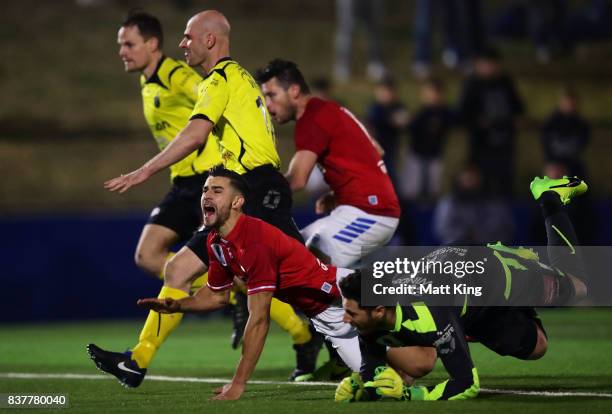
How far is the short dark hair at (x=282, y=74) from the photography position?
869 centimetres

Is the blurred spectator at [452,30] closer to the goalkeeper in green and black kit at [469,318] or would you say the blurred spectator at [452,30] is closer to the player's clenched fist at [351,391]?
the goalkeeper in green and black kit at [469,318]

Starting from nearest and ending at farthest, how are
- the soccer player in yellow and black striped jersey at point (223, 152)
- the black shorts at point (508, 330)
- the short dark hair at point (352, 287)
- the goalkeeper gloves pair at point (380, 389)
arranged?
the short dark hair at point (352, 287) < the goalkeeper gloves pair at point (380, 389) < the black shorts at point (508, 330) < the soccer player in yellow and black striped jersey at point (223, 152)

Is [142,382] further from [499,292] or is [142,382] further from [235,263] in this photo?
[499,292]

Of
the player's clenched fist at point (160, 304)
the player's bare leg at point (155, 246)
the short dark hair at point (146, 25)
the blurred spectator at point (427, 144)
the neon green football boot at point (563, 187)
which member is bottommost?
the blurred spectator at point (427, 144)

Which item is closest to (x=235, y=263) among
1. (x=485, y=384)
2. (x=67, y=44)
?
(x=485, y=384)

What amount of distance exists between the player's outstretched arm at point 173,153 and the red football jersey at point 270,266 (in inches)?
21.1

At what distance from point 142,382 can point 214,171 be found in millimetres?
1926

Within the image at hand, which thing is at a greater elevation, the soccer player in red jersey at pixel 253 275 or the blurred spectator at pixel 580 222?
the soccer player in red jersey at pixel 253 275

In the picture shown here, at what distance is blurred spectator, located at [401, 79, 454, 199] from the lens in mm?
15766

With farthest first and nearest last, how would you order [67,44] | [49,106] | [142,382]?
1. [67,44]
2. [49,106]
3. [142,382]

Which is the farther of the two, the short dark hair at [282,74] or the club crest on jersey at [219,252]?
the short dark hair at [282,74]

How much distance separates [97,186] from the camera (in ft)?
62.7

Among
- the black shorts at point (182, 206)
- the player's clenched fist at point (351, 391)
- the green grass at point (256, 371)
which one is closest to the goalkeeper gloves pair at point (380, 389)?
the player's clenched fist at point (351, 391)

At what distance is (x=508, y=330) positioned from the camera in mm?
7539
